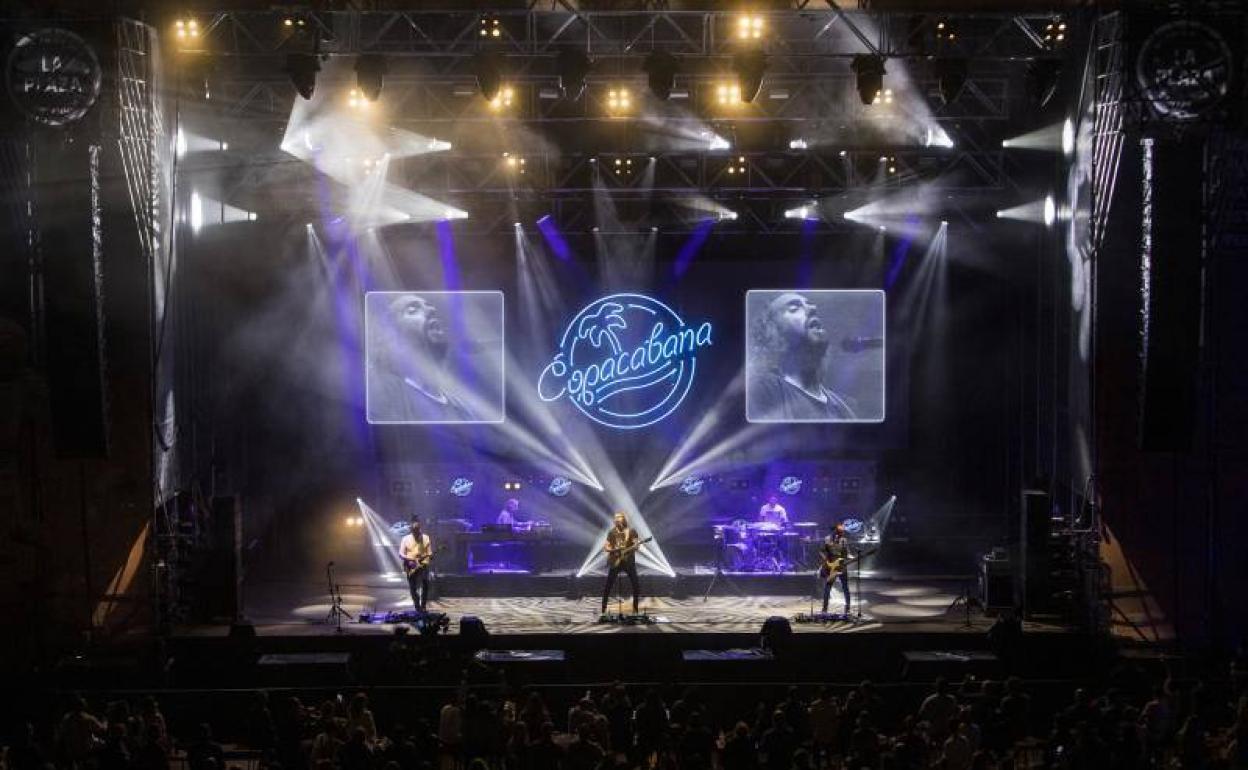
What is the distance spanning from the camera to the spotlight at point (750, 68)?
16250 millimetres

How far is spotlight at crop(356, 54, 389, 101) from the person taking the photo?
16.4m

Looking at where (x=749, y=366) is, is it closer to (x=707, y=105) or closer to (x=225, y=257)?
(x=707, y=105)

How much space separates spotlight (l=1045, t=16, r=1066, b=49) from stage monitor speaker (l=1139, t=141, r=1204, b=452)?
2341 millimetres

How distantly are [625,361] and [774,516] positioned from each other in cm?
380

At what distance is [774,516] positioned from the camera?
71.9ft

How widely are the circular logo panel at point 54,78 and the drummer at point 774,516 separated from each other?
11601mm

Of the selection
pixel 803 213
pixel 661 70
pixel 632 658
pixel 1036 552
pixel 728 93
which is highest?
pixel 728 93

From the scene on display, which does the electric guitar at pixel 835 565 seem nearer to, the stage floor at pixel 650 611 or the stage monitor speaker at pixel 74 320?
the stage floor at pixel 650 611

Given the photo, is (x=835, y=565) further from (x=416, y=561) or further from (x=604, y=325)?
(x=604, y=325)

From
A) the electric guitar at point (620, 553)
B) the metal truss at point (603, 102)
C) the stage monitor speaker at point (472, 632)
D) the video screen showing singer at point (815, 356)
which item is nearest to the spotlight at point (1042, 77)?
the metal truss at point (603, 102)

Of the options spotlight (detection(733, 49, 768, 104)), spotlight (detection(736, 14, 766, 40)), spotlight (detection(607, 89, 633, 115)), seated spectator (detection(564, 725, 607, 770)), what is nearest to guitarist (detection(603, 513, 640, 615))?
spotlight (detection(607, 89, 633, 115))

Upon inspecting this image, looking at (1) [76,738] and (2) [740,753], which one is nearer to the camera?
(2) [740,753]

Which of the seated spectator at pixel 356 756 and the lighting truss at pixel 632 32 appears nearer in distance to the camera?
the seated spectator at pixel 356 756

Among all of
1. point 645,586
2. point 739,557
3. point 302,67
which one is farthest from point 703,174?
point 302,67
